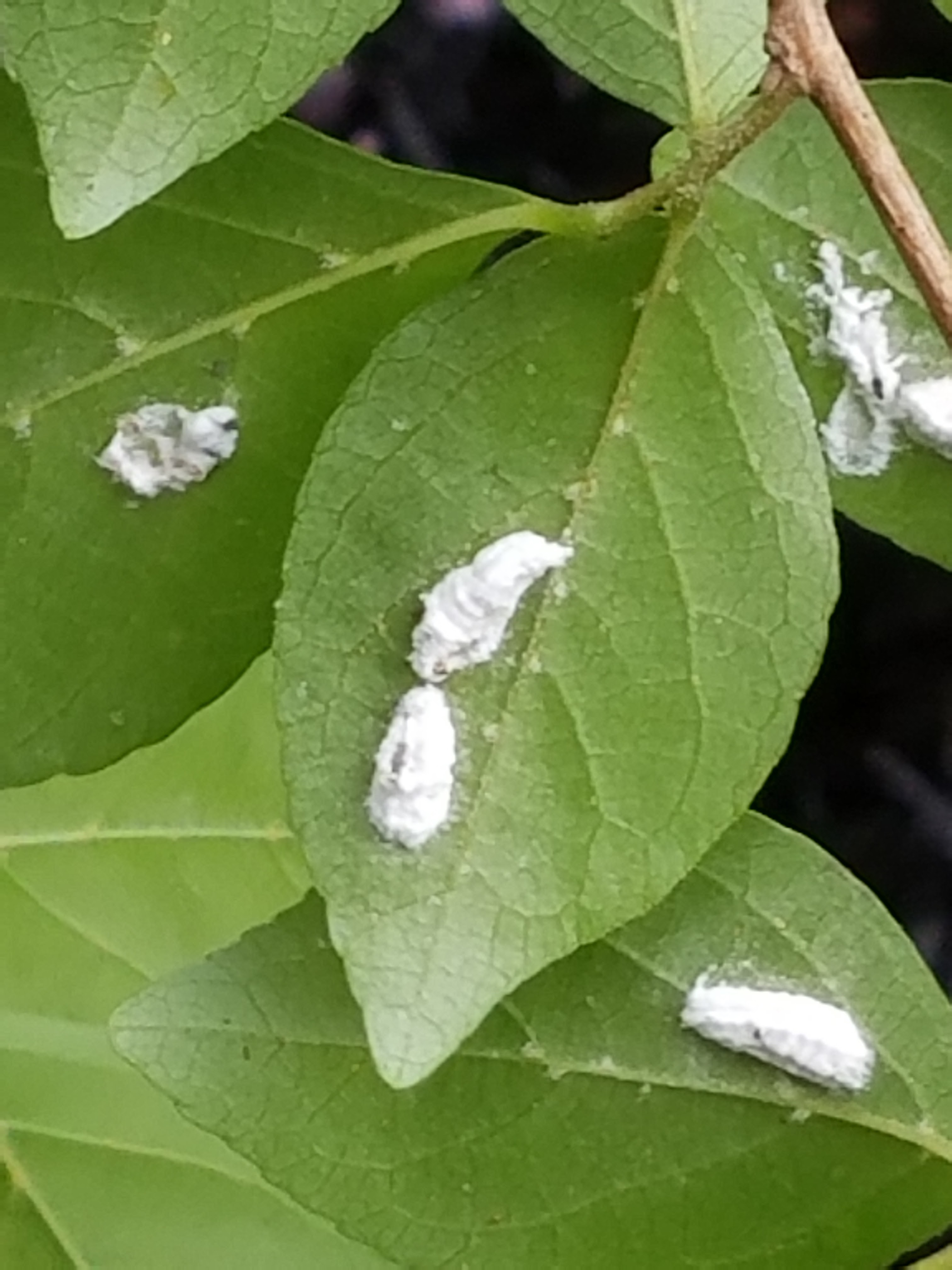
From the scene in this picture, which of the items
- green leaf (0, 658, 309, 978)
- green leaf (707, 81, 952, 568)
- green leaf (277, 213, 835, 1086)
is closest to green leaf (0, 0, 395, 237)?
green leaf (277, 213, 835, 1086)

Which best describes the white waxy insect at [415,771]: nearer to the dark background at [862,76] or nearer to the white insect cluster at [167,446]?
the white insect cluster at [167,446]

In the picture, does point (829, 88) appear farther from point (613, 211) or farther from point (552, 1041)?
point (552, 1041)

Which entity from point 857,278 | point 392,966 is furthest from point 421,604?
point 857,278

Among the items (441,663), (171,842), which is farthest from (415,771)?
(171,842)

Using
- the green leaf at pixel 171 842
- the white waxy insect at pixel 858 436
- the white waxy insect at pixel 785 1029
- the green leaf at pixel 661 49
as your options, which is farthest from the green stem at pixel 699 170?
the green leaf at pixel 171 842

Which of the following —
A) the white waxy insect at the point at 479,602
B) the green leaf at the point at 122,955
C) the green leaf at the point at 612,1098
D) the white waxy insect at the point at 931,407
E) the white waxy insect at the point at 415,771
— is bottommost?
the green leaf at the point at 122,955

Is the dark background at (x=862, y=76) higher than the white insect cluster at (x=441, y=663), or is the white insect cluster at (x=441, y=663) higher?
the white insect cluster at (x=441, y=663)
